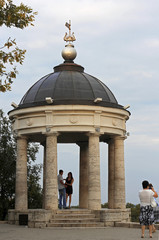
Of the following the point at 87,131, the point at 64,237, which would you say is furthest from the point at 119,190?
the point at 64,237

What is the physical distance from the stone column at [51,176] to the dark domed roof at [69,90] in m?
2.55

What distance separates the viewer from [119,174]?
29.9 m

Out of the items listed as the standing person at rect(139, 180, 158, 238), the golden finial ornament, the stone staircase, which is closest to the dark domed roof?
the golden finial ornament

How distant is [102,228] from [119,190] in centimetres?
592

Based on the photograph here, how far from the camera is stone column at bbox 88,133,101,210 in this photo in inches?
1065

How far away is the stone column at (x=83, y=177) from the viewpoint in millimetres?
33312

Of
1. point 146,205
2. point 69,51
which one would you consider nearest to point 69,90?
point 69,51

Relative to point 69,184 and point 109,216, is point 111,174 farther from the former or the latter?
point 109,216

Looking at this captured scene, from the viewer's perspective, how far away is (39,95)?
29.0 metres

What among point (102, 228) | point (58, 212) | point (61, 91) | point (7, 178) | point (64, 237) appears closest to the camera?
point (64, 237)

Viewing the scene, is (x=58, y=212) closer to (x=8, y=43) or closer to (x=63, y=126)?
(x=63, y=126)

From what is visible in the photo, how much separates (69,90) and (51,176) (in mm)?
5767

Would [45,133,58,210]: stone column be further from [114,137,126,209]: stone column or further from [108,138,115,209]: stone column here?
[108,138,115,209]: stone column

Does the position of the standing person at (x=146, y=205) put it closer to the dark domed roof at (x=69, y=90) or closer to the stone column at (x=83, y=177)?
the dark domed roof at (x=69, y=90)
